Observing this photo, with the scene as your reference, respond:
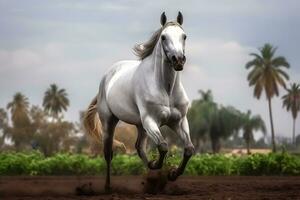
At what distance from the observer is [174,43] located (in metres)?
8.27

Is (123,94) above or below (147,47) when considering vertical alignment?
below

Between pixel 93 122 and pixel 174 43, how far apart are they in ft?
14.0

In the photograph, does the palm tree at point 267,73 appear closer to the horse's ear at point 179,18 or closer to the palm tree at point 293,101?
the palm tree at point 293,101

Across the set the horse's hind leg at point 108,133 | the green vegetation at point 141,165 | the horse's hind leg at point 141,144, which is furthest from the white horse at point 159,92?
the green vegetation at point 141,165

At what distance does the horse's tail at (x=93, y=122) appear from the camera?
12084 millimetres

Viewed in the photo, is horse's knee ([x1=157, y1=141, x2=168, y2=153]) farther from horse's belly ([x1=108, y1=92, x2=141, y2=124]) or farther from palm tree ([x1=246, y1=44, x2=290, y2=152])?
palm tree ([x1=246, y1=44, x2=290, y2=152])

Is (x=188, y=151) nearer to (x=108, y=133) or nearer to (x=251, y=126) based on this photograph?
(x=108, y=133)

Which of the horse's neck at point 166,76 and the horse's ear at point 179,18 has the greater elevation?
the horse's ear at point 179,18

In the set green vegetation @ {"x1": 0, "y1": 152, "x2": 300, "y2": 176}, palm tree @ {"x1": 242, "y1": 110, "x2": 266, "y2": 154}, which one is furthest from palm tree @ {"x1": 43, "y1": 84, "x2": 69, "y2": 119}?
green vegetation @ {"x1": 0, "y1": 152, "x2": 300, "y2": 176}

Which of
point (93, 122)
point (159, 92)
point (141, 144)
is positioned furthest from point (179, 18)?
point (93, 122)

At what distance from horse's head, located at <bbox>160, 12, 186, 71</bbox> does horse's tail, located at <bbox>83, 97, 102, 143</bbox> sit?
145 inches

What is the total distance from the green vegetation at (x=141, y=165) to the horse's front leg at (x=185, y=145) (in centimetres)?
1003

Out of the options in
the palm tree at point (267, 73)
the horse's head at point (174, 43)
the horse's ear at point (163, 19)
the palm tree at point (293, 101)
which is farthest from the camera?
the palm tree at point (293, 101)

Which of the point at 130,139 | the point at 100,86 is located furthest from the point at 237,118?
the point at 100,86
